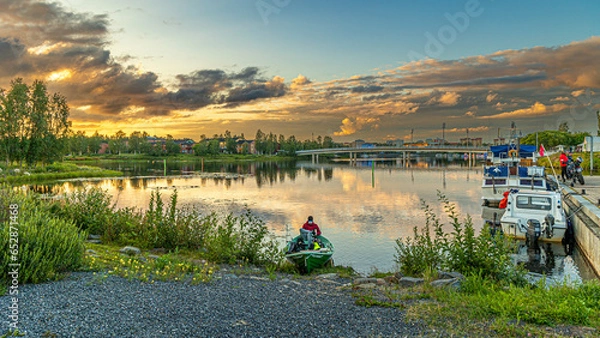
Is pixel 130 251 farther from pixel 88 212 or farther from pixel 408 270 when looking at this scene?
pixel 408 270

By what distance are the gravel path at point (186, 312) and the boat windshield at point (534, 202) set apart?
1646 cm

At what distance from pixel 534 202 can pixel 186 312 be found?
66.5 feet

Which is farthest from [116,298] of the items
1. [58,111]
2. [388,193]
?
[58,111]

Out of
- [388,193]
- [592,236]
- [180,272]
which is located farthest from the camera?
[388,193]

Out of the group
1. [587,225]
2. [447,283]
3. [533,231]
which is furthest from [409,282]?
[533,231]

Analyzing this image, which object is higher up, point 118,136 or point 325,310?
point 118,136

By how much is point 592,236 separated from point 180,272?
1562cm

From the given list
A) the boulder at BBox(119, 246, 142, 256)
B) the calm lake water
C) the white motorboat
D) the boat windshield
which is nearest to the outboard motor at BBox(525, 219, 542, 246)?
the white motorboat

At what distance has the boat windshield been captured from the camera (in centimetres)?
2145

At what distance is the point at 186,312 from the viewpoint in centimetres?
748

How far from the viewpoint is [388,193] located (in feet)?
145

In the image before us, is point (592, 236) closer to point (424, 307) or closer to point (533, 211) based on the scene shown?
point (533, 211)

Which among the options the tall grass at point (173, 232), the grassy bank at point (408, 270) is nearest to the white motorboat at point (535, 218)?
the grassy bank at point (408, 270)

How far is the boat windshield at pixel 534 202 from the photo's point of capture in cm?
2145
